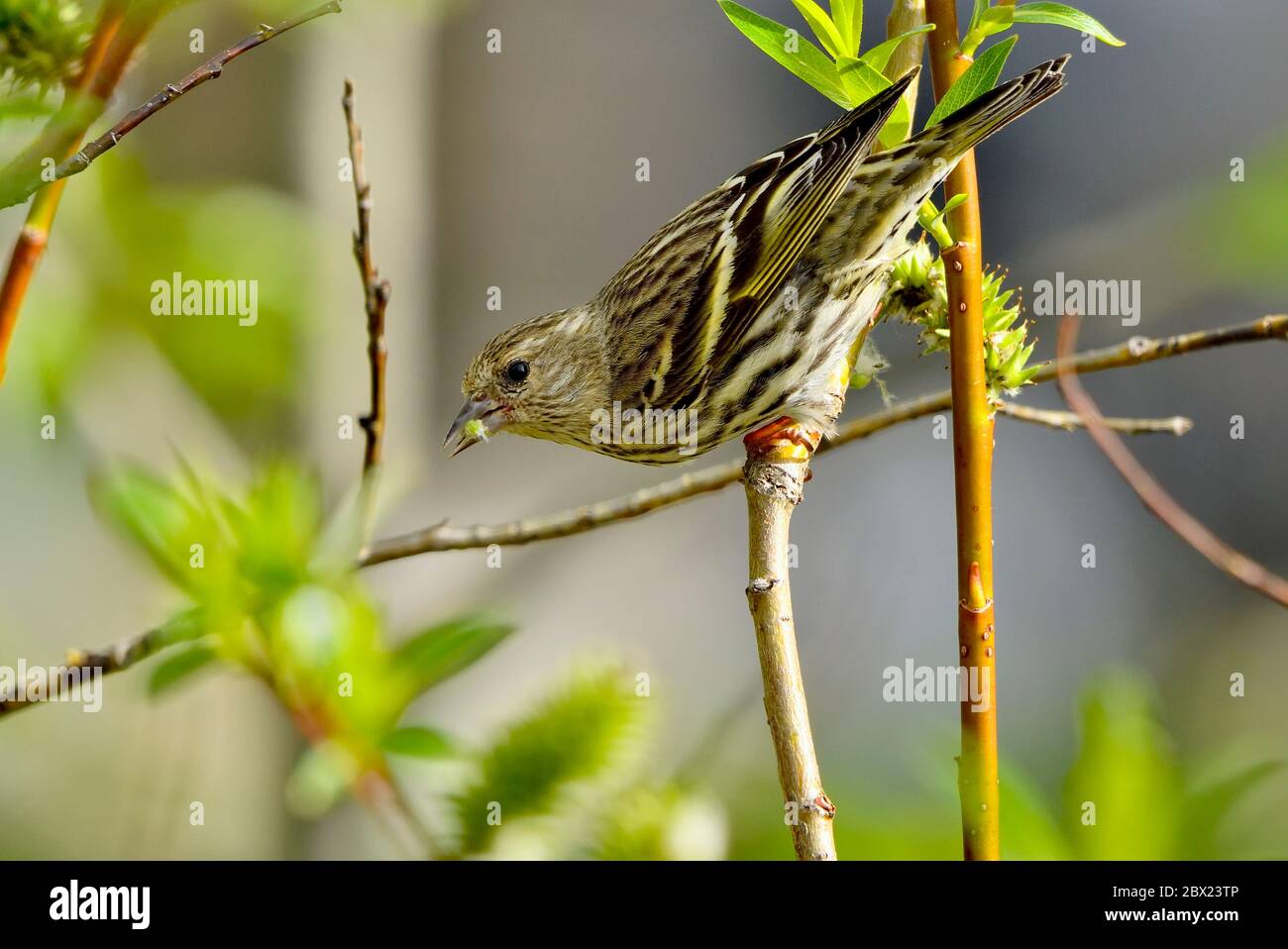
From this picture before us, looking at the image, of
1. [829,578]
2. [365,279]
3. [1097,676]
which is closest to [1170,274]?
[829,578]

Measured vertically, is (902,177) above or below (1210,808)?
above

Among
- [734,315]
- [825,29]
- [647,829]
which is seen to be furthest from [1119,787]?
[734,315]

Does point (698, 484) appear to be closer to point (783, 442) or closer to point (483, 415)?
point (783, 442)

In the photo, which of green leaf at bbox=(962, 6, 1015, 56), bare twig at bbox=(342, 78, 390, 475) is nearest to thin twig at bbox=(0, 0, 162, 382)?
bare twig at bbox=(342, 78, 390, 475)

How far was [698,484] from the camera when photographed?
1009 mm

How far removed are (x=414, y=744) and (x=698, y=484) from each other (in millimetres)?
397

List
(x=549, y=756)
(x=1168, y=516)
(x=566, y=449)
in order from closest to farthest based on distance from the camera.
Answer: (x=549, y=756), (x=1168, y=516), (x=566, y=449)

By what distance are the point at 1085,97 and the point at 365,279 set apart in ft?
4.44

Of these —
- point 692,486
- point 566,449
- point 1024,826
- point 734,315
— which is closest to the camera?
point 1024,826

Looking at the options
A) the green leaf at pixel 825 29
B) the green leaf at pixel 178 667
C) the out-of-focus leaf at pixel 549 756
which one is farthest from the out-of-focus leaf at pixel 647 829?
the green leaf at pixel 825 29

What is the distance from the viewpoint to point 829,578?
1798 millimetres

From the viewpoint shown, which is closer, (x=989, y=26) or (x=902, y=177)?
(x=989, y=26)

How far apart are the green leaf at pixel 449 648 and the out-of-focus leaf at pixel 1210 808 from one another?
0.41 meters

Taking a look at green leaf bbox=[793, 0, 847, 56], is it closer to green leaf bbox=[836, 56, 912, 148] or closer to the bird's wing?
green leaf bbox=[836, 56, 912, 148]
